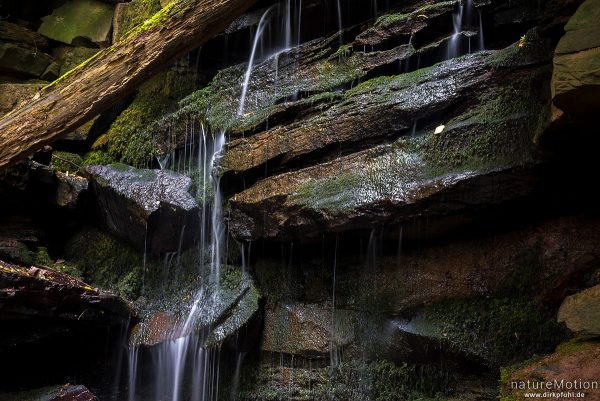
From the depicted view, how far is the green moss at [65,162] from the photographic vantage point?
7.81 meters

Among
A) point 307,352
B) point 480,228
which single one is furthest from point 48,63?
point 480,228

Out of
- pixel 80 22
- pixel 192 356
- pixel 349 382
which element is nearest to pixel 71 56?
pixel 80 22

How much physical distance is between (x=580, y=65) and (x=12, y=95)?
8.69 m

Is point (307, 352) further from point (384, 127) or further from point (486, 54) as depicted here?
point (486, 54)

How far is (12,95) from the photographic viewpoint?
27.0 ft

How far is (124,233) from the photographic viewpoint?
264 inches

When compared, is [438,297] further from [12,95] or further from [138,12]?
[12,95]

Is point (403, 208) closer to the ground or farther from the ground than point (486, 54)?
closer to the ground

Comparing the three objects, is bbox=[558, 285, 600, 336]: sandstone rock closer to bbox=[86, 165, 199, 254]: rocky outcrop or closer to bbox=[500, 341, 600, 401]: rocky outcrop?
bbox=[500, 341, 600, 401]: rocky outcrop

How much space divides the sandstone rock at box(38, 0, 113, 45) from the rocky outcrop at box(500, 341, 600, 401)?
370 inches

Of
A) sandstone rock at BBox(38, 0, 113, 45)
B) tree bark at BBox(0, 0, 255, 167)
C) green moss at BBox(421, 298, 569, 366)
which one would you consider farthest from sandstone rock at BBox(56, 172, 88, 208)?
green moss at BBox(421, 298, 569, 366)

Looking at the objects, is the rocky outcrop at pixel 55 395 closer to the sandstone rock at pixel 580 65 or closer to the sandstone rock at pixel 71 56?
the sandstone rock at pixel 580 65

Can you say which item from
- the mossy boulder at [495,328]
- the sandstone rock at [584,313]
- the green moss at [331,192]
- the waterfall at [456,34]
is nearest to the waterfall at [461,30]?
the waterfall at [456,34]

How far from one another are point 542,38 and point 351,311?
3.46 metres
